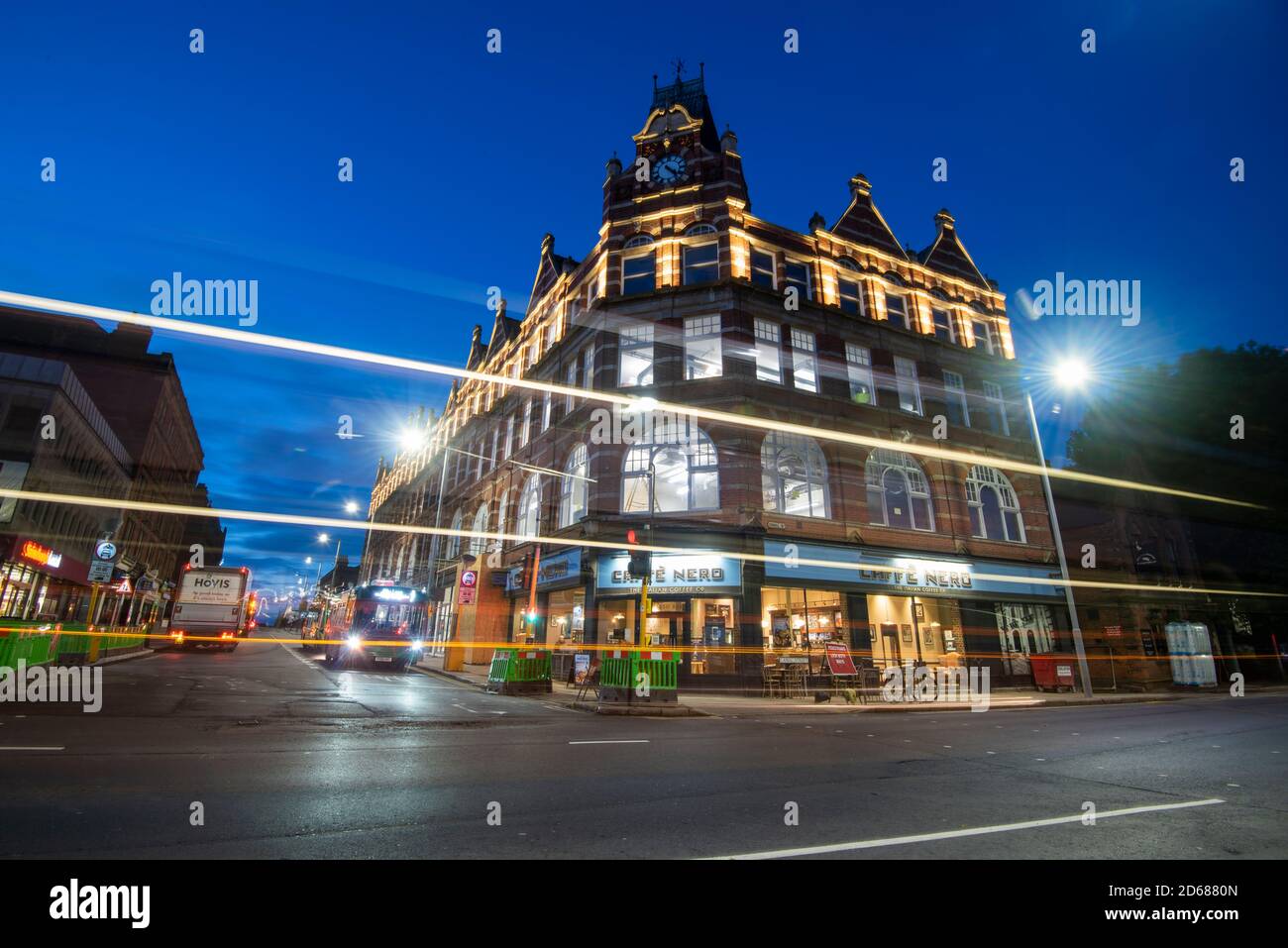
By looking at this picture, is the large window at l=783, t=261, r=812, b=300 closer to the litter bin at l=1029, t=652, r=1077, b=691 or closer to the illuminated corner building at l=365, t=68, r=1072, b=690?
the illuminated corner building at l=365, t=68, r=1072, b=690

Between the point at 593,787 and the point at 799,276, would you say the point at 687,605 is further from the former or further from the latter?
the point at 799,276

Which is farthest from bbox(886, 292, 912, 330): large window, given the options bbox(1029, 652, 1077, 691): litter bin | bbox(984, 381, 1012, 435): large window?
bbox(1029, 652, 1077, 691): litter bin

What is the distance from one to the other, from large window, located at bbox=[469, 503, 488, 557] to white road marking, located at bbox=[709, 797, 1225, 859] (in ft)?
107

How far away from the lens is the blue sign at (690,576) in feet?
71.7

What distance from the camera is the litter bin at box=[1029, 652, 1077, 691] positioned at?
25.6 meters

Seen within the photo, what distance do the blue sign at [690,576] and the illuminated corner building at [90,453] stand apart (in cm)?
2792

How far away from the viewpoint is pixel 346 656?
26.3 meters

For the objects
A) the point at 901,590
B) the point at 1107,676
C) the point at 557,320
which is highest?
the point at 557,320

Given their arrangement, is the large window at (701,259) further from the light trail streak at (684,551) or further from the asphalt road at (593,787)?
the asphalt road at (593,787)

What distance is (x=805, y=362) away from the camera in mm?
26938

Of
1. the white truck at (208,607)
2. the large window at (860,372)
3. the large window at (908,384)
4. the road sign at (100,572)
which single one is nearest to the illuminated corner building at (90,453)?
the white truck at (208,607)

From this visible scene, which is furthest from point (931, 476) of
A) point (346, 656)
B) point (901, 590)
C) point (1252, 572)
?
point (346, 656)
